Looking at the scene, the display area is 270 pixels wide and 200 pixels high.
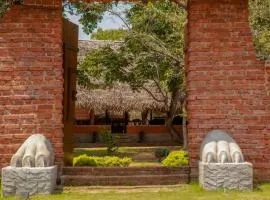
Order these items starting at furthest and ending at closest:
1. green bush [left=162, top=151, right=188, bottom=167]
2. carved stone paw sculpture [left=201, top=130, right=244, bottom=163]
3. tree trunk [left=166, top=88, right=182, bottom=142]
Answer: tree trunk [left=166, top=88, right=182, bottom=142], green bush [left=162, top=151, right=188, bottom=167], carved stone paw sculpture [left=201, top=130, right=244, bottom=163]

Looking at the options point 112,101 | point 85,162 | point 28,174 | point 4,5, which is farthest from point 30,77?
point 112,101

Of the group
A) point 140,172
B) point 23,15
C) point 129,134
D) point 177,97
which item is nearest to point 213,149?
point 140,172

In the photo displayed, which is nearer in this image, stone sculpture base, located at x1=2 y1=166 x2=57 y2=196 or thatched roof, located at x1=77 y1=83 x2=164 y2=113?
stone sculpture base, located at x1=2 y1=166 x2=57 y2=196

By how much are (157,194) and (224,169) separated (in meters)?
1.01

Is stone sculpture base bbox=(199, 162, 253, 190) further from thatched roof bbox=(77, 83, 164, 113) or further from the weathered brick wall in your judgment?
thatched roof bbox=(77, 83, 164, 113)

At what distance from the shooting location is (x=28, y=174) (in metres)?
6.36

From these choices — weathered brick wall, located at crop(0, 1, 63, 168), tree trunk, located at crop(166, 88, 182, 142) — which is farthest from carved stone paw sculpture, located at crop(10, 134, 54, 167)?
tree trunk, located at crop(166, 88, 182, 142)

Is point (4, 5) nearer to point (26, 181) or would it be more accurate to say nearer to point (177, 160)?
point (26, 181)

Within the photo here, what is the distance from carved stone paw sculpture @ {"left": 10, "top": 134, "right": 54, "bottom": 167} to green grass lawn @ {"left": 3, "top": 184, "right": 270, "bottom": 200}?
0.49 meters

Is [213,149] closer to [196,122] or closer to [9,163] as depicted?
[196,122]

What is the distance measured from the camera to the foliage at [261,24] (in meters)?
11.9

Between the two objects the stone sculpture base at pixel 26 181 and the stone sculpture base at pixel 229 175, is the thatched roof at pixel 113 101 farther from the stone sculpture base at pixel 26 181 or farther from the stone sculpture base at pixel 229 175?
the stone sculpture base at pixel 229 175

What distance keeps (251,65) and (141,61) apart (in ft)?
28.5

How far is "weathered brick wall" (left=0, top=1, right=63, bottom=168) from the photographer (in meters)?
7.21
